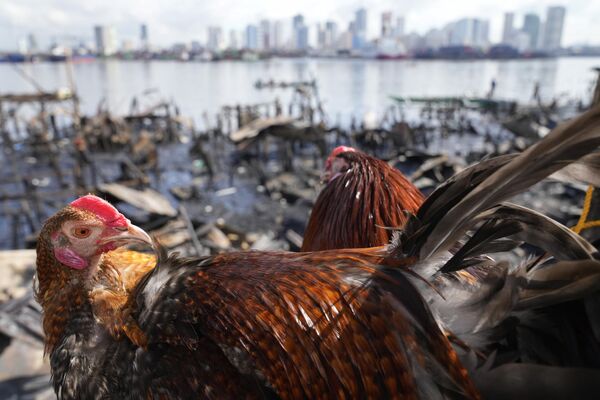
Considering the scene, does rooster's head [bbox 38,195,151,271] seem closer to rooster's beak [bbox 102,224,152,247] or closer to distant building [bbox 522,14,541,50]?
rooster's beak [bbox 102,224,152,247]

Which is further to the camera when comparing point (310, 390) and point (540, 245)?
point (310, 390)

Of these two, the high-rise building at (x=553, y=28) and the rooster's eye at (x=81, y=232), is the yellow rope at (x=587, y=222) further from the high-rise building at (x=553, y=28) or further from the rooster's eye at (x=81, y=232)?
the high-rise building at (x=553, y=28)

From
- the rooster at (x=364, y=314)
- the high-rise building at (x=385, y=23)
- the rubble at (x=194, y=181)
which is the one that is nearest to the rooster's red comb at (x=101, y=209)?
the rubble at (x=194, y=181)

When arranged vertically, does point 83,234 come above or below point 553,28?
below

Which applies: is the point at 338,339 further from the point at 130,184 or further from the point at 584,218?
the point at 130,184

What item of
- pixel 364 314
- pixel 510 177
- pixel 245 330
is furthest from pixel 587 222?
pixel 245 330

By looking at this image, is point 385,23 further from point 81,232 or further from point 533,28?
point 81,232

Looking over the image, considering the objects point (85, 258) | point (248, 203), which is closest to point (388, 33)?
point (248, 203)

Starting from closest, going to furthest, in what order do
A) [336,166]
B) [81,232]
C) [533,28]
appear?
[81,232]
[336,166]
[533,28]
